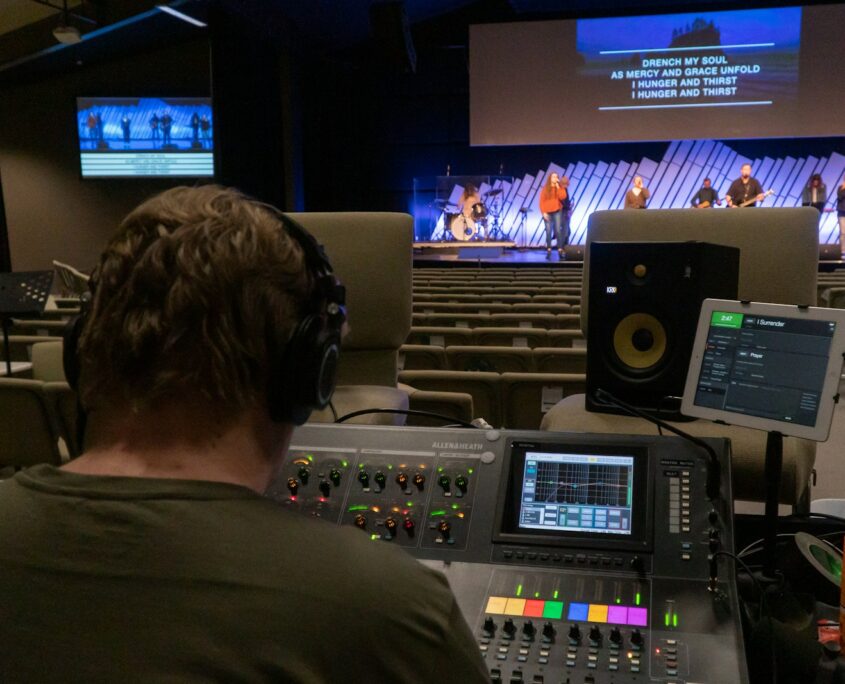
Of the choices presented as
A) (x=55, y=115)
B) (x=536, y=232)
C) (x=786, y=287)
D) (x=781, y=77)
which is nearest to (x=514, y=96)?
(x=536, y=232)

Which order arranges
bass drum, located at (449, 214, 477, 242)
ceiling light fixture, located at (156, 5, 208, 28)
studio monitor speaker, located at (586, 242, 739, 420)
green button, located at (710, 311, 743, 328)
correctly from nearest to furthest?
green button, located at (710, 311, 743, 328)
studio monitor speaker, located at (586, 242, 739, 420)
ceiling light fixture, located at (156, 5, 208, 28)
bass drum, located at (449, 214, 477, 242)

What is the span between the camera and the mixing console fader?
0.87m

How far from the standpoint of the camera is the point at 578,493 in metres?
1.08

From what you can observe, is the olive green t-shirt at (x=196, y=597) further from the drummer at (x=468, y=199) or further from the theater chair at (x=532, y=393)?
the drummer at (x=468, y=199)

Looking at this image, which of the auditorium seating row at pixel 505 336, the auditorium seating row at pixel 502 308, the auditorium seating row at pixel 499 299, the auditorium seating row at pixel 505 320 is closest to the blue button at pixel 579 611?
the auditorium seating row at pixel 505 336

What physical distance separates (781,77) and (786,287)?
10.3 metres

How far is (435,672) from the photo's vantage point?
0.56m

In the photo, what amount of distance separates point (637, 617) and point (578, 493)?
20 cm

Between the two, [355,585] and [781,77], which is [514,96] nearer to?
[781,77]

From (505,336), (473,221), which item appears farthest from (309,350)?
(473,221)

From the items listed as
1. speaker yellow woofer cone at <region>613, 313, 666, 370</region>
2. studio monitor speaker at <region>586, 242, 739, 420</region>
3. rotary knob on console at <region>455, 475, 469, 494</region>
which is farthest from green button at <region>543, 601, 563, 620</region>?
speaker yellow woofer cone at <region>613, 313, 666, 370</region>

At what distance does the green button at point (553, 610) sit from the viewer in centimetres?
93

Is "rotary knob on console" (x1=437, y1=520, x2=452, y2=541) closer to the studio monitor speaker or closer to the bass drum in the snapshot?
the studio monitor speaker

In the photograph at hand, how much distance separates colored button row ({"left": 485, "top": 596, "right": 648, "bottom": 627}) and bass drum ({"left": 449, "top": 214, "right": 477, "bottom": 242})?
11.7 meters
